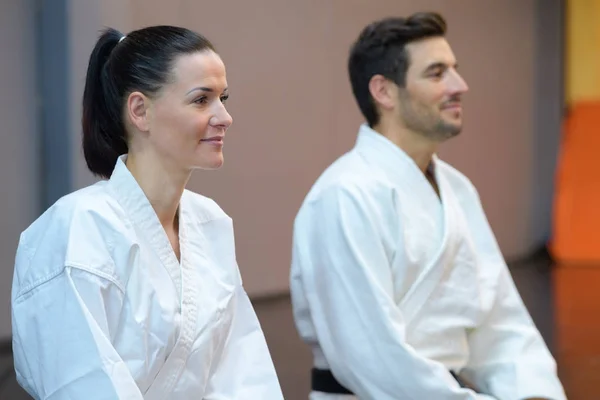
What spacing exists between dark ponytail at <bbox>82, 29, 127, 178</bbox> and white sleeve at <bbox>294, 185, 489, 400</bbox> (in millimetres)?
698

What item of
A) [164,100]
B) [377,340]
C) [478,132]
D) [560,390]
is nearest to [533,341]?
[560,390]

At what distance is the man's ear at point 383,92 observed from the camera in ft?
8.99

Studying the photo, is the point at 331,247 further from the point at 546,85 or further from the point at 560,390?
the point at 546,85

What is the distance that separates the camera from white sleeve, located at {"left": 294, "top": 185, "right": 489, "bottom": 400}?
91.7 inches

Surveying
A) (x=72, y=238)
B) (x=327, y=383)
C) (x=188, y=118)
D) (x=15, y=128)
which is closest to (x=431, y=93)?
(x=327, y=383)

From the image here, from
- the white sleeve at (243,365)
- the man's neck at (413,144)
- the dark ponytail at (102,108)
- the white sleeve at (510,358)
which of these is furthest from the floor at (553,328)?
the dark ponytail at (102,108)

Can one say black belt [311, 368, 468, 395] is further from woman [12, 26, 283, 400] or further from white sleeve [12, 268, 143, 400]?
white sleeve [12, 268, 143, 400]

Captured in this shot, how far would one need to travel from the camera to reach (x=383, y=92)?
108 inches

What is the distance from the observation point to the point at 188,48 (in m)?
1.86

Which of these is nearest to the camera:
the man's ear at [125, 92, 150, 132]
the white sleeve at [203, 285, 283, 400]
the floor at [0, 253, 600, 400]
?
the man's ear at [125, 92, 150, 132]

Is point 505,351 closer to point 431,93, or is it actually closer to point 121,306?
point 431,93

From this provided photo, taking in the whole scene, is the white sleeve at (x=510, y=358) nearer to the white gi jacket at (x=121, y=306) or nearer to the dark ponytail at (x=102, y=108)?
the white gi jacket at (x=121, y=306)

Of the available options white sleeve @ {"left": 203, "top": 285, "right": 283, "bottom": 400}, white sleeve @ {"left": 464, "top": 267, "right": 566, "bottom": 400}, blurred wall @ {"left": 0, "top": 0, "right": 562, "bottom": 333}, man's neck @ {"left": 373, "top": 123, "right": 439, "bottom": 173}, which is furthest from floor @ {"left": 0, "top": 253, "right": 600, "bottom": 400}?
white sleeve @ {"left": 203, "top": 285, "right": 283, "bottom": 400}

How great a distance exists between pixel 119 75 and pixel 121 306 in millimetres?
430
